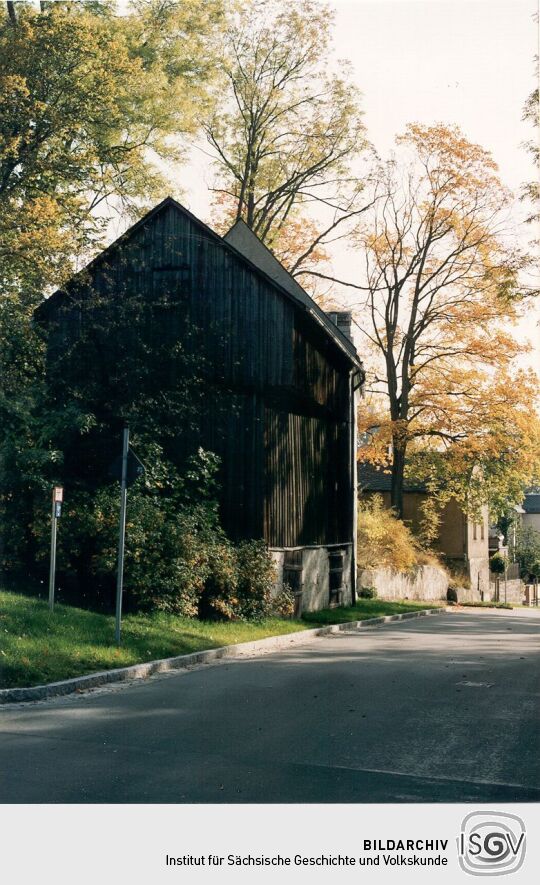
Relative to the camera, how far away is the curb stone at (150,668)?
10.9m

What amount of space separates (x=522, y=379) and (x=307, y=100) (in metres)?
12.4

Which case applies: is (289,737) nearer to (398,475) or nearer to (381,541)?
(381,541)

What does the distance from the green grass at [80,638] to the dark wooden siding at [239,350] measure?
435 cm

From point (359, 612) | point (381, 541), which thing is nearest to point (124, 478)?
point (359, 612)

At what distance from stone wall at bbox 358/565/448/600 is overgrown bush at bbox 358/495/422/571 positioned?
1.13 feet

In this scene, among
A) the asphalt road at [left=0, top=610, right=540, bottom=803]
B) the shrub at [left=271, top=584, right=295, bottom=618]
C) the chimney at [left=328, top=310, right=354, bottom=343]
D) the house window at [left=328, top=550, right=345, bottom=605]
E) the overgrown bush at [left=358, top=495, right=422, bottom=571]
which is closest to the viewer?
the asphalt road at [left=0, top=610, right=540, bottom=803]

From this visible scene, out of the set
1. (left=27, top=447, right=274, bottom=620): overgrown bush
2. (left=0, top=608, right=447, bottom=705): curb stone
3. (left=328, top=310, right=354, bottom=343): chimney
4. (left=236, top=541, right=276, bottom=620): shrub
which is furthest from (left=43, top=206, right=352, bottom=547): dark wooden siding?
(left=328, top=310, right=354, bottom=343): chimney

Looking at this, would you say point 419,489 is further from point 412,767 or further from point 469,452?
point 412,767

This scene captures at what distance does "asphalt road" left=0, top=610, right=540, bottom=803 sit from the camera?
22.1 ft

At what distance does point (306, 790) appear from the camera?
6.63 meters

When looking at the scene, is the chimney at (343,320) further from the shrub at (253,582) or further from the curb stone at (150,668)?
the shrub at (253,582)

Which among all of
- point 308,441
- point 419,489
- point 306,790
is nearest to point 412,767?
point 306,790
